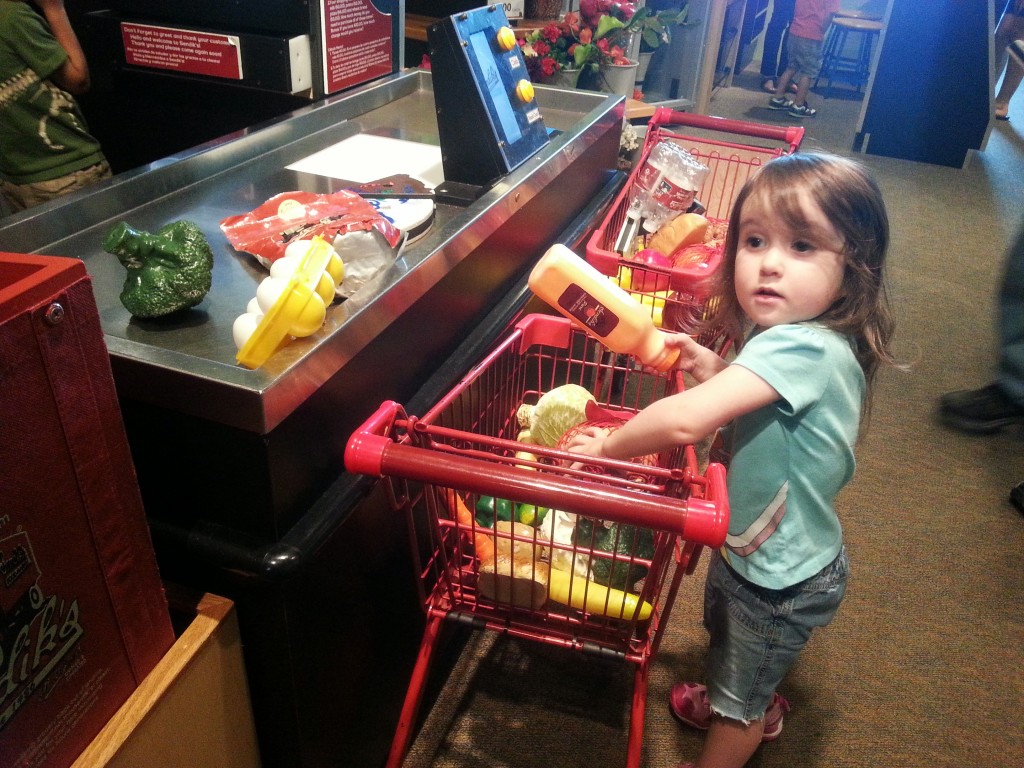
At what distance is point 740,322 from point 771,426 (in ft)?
1.05

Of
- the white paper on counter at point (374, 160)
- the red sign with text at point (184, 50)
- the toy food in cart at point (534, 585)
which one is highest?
the red sign with text at point (184, 50)

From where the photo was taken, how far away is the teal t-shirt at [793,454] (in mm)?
1048

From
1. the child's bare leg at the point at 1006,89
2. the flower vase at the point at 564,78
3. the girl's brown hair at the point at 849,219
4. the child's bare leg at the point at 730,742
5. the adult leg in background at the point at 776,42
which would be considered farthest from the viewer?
the adult leg in background at the point at 776,42

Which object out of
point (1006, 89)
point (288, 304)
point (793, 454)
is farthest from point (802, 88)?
point (288, 304)

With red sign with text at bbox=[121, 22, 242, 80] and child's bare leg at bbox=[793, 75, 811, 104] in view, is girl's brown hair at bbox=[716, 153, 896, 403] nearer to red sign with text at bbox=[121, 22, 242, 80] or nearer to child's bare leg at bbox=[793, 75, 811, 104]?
red sign with text at bbox=[121, 22, 242, 80]

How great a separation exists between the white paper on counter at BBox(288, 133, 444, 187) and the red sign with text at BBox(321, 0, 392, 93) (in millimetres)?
256

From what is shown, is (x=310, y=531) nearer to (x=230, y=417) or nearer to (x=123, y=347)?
(x=230, y=417)

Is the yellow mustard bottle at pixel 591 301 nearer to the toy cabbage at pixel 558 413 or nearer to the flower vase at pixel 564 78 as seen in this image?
the toy cabbage at pixel 558 413

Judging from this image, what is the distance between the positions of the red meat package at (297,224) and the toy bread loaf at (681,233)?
31.0 inches

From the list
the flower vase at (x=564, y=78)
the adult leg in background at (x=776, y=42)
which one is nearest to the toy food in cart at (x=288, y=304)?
the flower vase at (x=564, y=78)

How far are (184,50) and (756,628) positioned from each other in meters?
1.86

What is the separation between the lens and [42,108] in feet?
6.86

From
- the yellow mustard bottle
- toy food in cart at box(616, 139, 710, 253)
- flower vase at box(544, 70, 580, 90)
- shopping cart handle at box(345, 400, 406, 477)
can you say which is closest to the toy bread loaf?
toy food in cart at box(616, 139, 710, 253)

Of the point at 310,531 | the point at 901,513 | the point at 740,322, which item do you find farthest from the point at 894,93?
the point at 310,531
